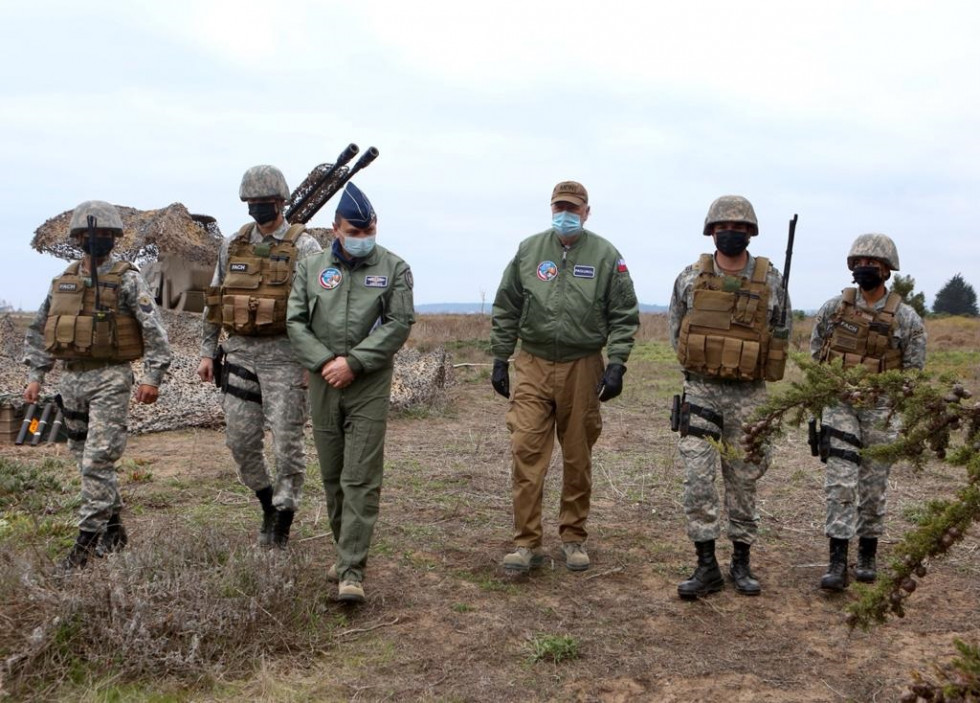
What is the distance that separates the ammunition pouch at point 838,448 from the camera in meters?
5.19

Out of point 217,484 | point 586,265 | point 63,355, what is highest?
point 586,265

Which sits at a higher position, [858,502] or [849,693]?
[858,502]

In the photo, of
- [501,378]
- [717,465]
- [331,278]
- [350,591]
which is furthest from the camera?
[501,378]

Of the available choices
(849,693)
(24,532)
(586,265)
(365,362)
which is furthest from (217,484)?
(849,693)

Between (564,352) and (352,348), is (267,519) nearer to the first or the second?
(352,348)

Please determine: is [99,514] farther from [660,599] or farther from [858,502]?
[858,502]

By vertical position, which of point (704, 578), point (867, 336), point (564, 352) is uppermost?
point (867, 336)

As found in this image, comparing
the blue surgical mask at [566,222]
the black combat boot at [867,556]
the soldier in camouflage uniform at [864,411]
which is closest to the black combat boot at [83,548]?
the blue surgical mask at [566,222]

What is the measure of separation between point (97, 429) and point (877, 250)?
15.3ft

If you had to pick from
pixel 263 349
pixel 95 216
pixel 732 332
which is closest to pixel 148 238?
pixel 95 216

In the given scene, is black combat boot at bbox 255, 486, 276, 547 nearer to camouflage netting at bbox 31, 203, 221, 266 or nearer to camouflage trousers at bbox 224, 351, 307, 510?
camouflage trousers at bbox 224, 351, 307, 510

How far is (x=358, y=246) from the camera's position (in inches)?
185

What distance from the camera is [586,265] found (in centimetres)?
528

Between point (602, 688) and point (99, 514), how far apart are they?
307cm
